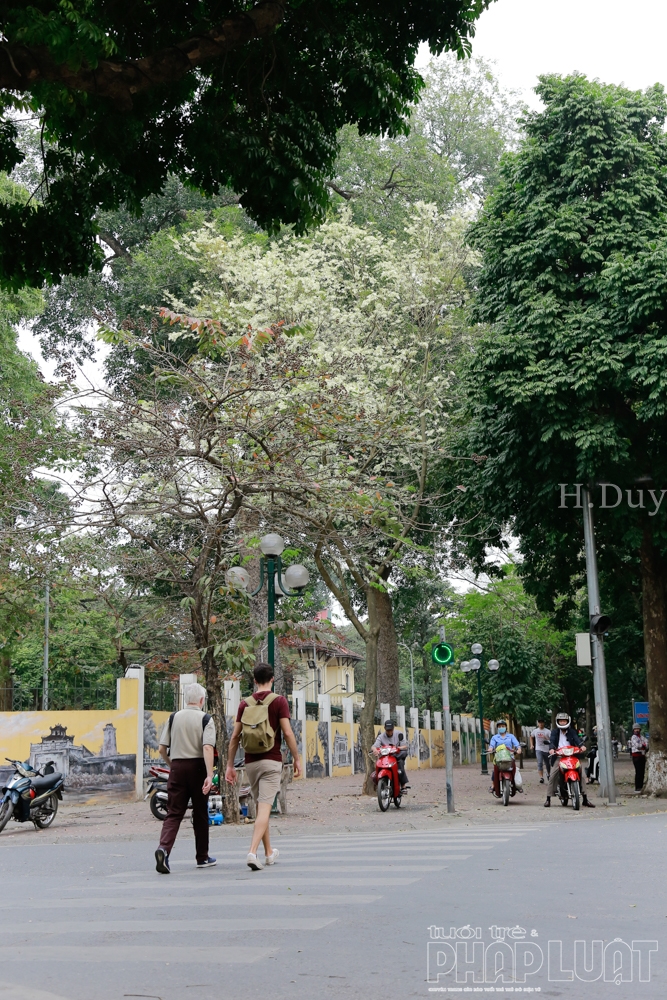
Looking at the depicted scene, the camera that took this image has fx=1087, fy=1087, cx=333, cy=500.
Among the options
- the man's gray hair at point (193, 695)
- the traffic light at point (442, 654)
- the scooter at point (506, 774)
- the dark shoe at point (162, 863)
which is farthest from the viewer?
the scooter at point (506, 774)

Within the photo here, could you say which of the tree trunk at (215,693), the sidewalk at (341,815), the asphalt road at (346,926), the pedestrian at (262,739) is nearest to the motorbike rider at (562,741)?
the sidewalk at (341,815)

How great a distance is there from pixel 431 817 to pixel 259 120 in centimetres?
1307

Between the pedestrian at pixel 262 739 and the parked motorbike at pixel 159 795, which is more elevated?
the pedestrian at pixel 262 739

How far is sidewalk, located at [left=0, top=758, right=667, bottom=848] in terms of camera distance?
15766mm

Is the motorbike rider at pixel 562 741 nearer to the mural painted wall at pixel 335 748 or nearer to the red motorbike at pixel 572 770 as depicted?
the red motorbike at pixel 572 770

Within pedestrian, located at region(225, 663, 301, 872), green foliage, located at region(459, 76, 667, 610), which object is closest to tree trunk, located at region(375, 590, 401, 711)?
green foliage, located at region(459, 76, 667, 610)

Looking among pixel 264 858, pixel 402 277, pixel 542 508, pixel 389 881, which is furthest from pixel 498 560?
pixel 389 881

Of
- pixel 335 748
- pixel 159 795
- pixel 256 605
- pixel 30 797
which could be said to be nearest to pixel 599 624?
pixel 159 795

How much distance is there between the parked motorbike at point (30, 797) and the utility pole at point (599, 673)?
998 centimetres

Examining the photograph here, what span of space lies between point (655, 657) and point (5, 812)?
1345 centimetres

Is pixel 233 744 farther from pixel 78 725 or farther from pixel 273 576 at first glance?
pixel 78 725

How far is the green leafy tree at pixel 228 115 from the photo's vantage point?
701cm

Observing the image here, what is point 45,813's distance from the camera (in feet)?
57.7

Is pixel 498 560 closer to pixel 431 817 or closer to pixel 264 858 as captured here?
pixel 431 817
